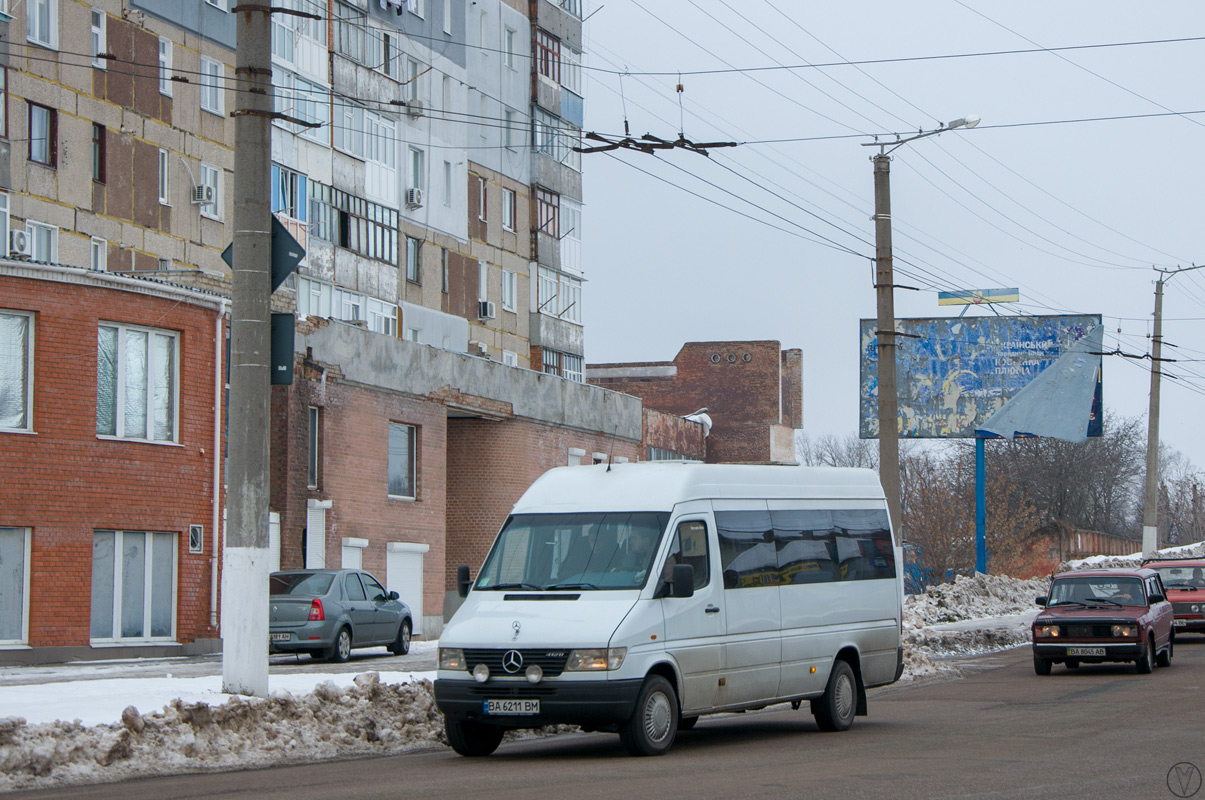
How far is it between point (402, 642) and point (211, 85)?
20646mm

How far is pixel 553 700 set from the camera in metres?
12.4

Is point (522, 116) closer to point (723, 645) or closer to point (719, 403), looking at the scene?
point (719, 403)

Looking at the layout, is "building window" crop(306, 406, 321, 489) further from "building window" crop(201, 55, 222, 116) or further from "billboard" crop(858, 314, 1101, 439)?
"billboard" crop(858, 314, 1101, 439)

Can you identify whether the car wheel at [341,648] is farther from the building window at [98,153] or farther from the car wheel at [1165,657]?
the building window at [98,153]

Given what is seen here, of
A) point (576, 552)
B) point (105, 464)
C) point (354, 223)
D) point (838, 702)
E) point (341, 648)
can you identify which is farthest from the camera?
point (354, 223)

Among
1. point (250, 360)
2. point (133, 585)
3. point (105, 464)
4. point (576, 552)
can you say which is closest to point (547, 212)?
point (133, 585)

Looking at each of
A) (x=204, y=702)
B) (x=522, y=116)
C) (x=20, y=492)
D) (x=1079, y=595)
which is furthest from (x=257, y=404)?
(x=522, y=116)

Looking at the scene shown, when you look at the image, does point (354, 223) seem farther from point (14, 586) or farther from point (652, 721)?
point (652, 721)

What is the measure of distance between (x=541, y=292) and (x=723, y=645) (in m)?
45.8

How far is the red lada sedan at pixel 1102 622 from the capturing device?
2359 cm

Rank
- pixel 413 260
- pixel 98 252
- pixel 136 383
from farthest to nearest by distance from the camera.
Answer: pixel 413 260 < pixel 98 252 < pixel 136 383

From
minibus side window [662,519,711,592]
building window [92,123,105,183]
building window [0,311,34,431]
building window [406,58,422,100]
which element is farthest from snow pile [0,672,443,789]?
building window [406,58,422,100]

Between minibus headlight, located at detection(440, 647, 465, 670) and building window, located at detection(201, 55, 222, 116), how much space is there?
→ 3183 cm

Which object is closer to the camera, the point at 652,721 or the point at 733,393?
the point at 652,721
